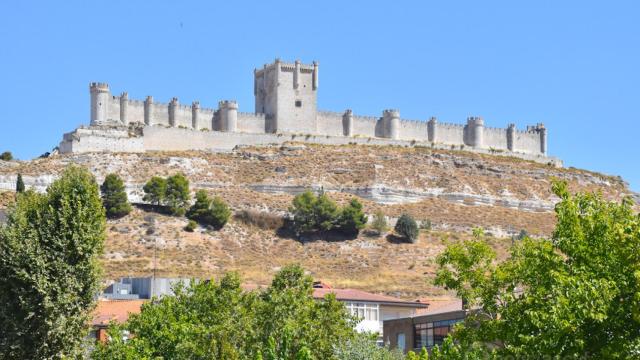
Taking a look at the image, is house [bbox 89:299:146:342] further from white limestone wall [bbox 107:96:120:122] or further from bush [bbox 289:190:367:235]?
white limestone wall [bbox 107:96:120:122]

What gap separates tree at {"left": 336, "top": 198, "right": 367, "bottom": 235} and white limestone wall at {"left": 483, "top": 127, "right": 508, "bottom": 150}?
41.4 metres

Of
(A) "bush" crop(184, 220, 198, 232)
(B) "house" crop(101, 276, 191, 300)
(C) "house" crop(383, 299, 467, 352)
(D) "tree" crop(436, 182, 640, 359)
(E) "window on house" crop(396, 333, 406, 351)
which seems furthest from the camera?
(A) "bush" crop(184, 220, 198, 232)

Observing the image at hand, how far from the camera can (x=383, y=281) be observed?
87.8 metres

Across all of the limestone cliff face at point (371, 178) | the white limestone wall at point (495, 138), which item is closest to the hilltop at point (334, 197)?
the limestone cliff face at point (371, 178)

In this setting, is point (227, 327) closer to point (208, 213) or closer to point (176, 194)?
point (208, 213)

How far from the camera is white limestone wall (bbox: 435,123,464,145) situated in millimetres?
138125

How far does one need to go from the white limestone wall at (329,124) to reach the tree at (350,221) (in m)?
28.9

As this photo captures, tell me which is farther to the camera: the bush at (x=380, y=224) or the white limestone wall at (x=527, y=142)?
the white limestone wall at (x=527, y=142)

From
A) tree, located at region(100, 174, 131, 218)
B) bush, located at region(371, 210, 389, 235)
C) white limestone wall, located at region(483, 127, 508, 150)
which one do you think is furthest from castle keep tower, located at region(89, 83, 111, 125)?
white limestone wall, located at region(483, 127, 508, 150)

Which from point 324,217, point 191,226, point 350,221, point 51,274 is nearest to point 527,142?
point 350,221

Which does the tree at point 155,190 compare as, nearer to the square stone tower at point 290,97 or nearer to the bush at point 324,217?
the bush at point 324,217

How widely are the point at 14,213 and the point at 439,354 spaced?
46.3 feet

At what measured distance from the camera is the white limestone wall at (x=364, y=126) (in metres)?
134

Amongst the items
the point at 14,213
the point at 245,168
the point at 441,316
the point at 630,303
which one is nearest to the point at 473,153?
the point at 245,168
